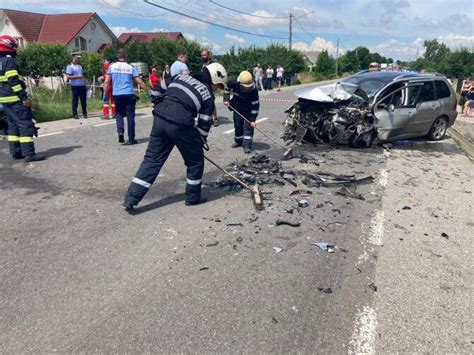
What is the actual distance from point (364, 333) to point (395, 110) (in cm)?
715

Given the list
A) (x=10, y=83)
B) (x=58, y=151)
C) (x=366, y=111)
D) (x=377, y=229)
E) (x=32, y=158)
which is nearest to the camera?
(x=377, y=229)

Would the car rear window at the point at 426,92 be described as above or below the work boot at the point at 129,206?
above

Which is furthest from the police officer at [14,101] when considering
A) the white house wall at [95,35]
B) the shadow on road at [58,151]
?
the white house wall at [95,35]

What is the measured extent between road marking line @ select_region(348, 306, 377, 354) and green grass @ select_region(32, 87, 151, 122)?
1134cm

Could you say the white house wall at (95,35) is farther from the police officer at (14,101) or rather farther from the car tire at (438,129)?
the car tire at (438,129)

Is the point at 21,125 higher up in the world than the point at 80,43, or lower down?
lower down

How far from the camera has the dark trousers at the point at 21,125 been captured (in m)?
6.67

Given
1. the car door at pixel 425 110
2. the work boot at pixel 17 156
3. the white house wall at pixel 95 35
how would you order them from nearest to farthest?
1. the work boot at pixel 17 156
2. the car door at pixel 425 110
3. the white house wall at pixel 95 35

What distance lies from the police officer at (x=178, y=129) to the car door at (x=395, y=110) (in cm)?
513

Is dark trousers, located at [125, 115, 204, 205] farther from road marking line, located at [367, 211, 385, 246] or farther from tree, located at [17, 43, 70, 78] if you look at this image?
tree, located at [17, 43, 70, 78]

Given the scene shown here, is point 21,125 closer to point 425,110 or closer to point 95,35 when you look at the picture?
point 425,110

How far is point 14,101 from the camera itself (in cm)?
664

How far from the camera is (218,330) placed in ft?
8.94

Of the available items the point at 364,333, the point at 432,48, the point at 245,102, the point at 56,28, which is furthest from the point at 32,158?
the point at 432,48
